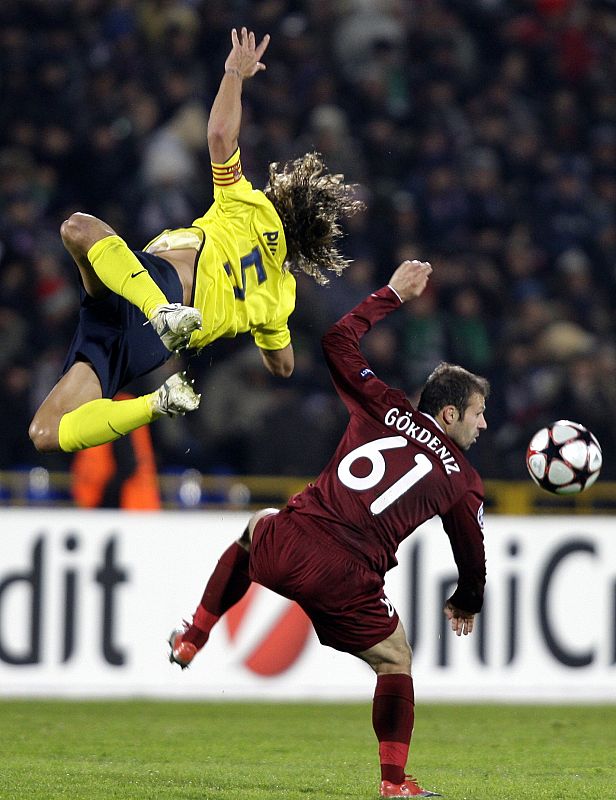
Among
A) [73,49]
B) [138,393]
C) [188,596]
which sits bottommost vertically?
[188,596]

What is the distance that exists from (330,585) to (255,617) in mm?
4305

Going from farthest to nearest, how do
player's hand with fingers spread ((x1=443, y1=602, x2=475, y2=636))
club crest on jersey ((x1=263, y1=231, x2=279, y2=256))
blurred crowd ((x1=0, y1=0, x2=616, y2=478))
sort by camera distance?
blurred crowd ((x1=0, y1=0, x2=616, y2=478)) → club crest on jersey ((x1=263, y1=231, x2=279, y2=256)) → player's hand with fingers spread ((x1=443, y1=602, x2=475, y2=636))

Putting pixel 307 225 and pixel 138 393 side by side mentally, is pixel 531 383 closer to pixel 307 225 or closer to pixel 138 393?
pixel 138 393

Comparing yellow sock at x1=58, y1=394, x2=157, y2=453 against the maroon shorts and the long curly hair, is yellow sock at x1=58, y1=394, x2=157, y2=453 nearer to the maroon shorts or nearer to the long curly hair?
the maroon shorts

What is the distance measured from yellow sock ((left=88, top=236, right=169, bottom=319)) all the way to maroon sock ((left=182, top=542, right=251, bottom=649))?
1.14 meters

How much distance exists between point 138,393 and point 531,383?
3.04m

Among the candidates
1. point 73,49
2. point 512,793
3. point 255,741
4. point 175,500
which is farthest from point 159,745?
point 73,49

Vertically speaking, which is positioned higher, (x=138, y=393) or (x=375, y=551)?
(x=138, y=393)

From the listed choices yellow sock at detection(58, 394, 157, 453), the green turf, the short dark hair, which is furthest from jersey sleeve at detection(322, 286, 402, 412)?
the green turf

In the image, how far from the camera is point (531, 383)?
11.8m

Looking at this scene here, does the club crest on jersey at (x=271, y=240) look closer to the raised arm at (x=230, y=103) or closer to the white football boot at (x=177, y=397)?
the raised arm at (x=230, y=103)

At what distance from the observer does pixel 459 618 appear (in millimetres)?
5887

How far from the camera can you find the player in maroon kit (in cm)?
569

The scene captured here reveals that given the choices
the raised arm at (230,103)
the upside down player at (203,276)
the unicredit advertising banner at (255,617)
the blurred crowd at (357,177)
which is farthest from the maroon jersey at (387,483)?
the blurred crowd at (357,177)
